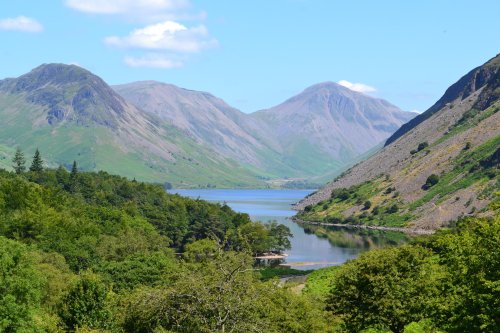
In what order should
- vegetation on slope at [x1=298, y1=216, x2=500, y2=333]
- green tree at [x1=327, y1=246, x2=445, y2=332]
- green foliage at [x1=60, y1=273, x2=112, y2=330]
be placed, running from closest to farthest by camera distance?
1. vegetation on slope at [x1=298, y1=216, x2=500, y2=333]
2. green tree at [x1=327, y1=246, x2=445, y2=332]
3. green foliage at [x1=60, y1=273, x2=112, y2=330]

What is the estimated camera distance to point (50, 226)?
122 metres

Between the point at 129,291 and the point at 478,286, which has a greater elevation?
the point at 478,286

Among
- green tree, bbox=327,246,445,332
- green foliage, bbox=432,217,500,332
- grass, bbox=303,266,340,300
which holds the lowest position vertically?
grass, bbox=303,266,340,300

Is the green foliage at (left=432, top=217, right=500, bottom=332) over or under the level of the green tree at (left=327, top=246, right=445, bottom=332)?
over

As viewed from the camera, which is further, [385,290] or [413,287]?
[385,290]

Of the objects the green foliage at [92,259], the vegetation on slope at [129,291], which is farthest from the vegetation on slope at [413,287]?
the green foliage at [92,259]

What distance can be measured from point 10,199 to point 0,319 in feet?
320

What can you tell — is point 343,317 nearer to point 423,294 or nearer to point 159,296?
point 423,294

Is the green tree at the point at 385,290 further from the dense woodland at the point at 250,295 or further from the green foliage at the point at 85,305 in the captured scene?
the green foliage at the point at 85,305

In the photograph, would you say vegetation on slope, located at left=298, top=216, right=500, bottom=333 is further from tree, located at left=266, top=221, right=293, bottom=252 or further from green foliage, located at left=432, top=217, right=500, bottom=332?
tree, located at left=266, top=221, right=293, bottom=252

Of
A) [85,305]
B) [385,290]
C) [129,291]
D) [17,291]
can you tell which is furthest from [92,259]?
[385,290]

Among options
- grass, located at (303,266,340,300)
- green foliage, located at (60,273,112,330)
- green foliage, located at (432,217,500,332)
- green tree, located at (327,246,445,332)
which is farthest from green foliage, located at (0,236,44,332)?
grass, located at (303,266,340,300)

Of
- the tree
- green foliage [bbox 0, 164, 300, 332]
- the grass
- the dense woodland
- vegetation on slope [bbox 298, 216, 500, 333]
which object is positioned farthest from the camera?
the tree

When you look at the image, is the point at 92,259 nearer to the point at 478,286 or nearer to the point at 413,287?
the point at 413,287
